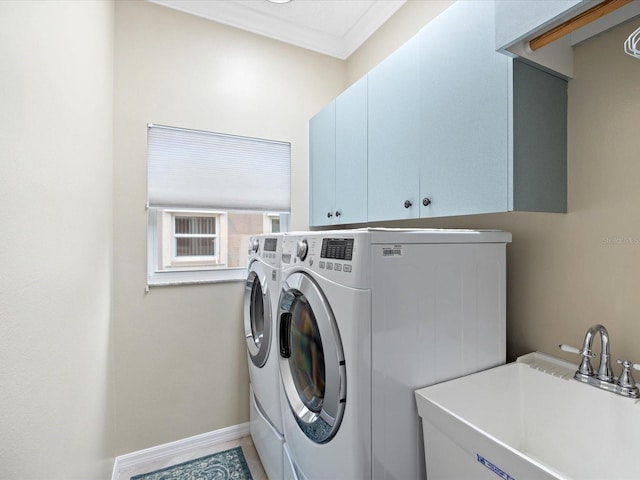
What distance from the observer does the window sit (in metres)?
2.04

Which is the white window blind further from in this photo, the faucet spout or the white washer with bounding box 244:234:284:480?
the faucet spout

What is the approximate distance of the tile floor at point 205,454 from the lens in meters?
1.89

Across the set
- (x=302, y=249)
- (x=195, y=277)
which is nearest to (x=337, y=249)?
(x=302, y=249)

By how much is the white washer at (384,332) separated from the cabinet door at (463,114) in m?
0.18

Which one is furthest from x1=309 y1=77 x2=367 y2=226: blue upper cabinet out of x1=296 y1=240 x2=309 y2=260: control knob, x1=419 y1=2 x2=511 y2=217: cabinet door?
x1=296 y1=240 x2=309 y2=260: control knob

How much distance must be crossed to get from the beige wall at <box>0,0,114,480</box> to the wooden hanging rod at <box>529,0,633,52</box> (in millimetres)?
1277

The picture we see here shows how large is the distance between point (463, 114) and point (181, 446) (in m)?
2.46

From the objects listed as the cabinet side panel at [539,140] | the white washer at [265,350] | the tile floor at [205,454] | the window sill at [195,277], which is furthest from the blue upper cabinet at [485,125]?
the tile floor at [205,454]

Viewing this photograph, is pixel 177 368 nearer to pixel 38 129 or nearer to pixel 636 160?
pixel 38 129

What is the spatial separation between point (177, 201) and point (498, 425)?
2027mm

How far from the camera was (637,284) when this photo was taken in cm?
104

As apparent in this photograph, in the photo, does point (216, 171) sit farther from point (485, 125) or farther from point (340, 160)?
point (485, 125)

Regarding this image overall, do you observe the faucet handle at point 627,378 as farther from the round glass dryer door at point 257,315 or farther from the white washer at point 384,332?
the round glass dryer door at point 257,315

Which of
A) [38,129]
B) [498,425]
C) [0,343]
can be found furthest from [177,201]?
[498,425]
